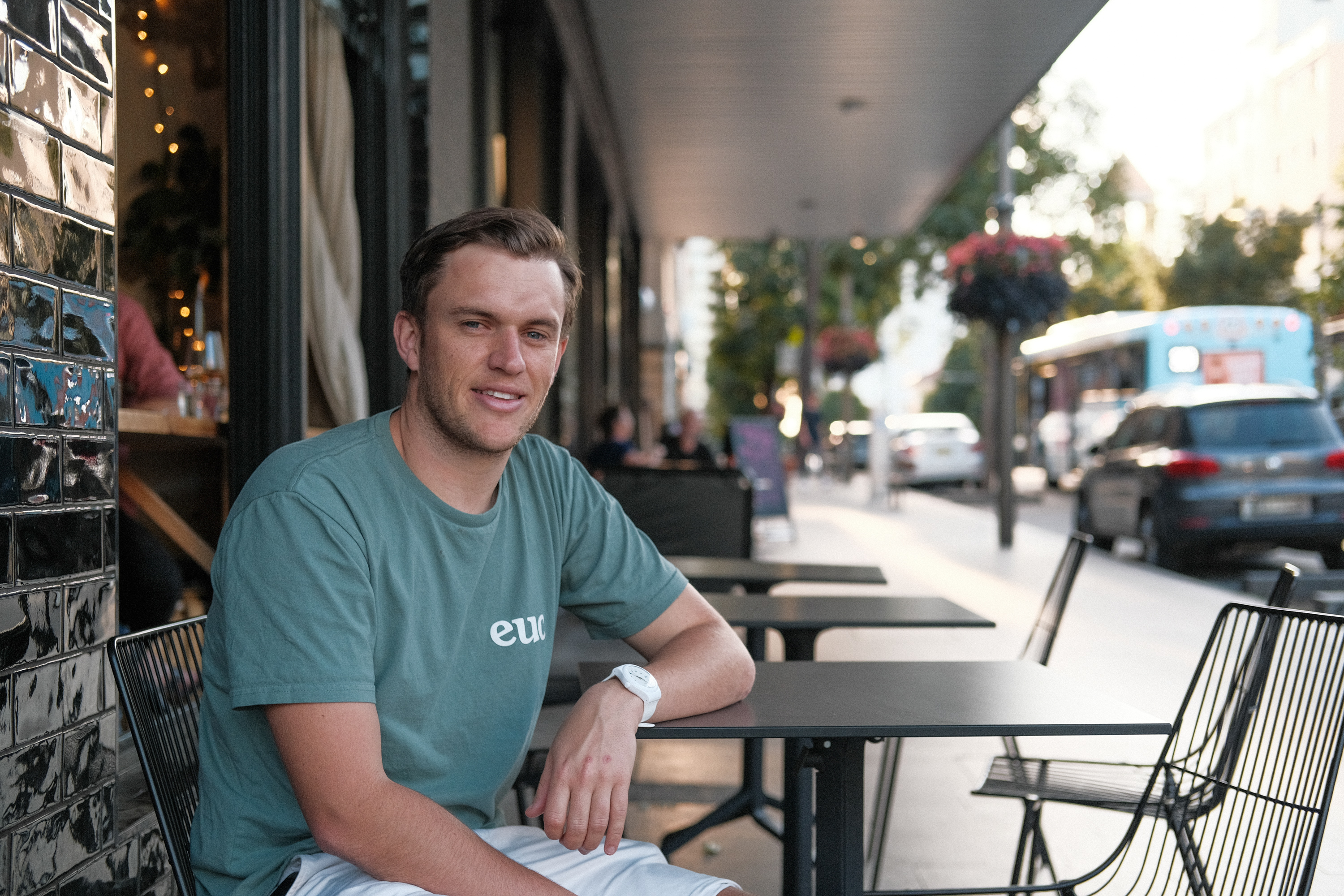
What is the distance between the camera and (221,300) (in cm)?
335

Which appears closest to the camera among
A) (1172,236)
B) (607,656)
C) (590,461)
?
(607,656)

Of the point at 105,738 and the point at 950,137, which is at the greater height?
the point at 950,137

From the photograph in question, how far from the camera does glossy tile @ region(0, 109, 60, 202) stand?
1.72 meters

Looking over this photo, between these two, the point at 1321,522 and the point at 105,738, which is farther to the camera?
the point at 1321,522

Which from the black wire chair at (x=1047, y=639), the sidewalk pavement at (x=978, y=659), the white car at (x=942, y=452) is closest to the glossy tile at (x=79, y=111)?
the black wire chair at (x=1047, y=639)

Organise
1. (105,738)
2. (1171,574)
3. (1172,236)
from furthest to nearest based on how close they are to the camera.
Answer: (1172,236)
(1171,574)
(105,738)

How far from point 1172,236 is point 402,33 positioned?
26.1m

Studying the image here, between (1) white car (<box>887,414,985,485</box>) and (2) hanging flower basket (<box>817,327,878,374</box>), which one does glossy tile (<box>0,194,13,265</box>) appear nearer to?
(1) white car (<box>887,414,985,485</box>)

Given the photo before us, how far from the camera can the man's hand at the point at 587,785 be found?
158 cm

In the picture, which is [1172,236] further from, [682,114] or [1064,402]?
[682,114]

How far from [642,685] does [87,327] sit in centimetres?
108

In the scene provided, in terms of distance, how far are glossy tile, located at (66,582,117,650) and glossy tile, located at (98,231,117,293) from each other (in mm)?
498

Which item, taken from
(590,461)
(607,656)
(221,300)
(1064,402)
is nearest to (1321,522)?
(590,461)

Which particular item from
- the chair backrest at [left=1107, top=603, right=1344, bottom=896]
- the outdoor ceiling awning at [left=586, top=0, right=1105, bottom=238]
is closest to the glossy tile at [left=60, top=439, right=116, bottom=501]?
the chair backrest at [left=1107, top=603, right=1344, bottom=896]
